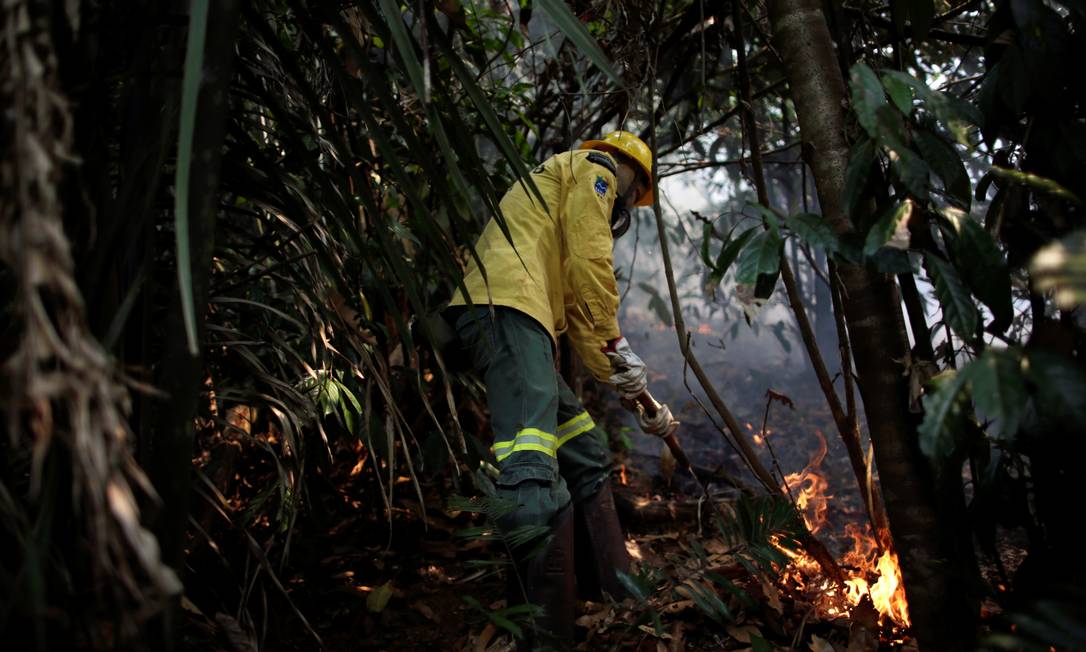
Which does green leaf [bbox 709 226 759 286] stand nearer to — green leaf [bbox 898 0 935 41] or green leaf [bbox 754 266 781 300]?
green leaf [bbox 754 266 781 300]

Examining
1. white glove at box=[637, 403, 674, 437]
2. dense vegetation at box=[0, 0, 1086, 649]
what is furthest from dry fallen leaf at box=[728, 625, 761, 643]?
white glove at box=[637, 403, 674, 437]

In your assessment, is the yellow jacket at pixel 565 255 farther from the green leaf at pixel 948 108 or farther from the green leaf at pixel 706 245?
the green leaf at pixel 948 108

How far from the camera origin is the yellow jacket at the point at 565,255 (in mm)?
2113

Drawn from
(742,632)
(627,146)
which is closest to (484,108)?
(627,146)

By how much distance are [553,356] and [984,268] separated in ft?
4.33

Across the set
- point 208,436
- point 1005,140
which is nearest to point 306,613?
point 208,436

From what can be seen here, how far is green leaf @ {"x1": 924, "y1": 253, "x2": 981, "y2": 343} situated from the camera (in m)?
1.11

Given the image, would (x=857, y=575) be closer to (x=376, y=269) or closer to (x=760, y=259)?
(x=760, y=259)

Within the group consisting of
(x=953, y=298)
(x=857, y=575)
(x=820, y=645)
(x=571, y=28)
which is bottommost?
(x=820, y=645)

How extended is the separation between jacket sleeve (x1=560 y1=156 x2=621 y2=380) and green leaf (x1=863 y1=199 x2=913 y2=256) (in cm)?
112

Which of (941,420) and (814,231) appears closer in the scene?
(941,420)

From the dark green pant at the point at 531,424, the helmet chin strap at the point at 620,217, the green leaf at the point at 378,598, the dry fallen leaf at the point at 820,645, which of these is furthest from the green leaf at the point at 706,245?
the green leaf at the point at 378,598

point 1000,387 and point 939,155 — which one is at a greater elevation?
point 939,155

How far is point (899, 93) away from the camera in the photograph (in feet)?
3.63
